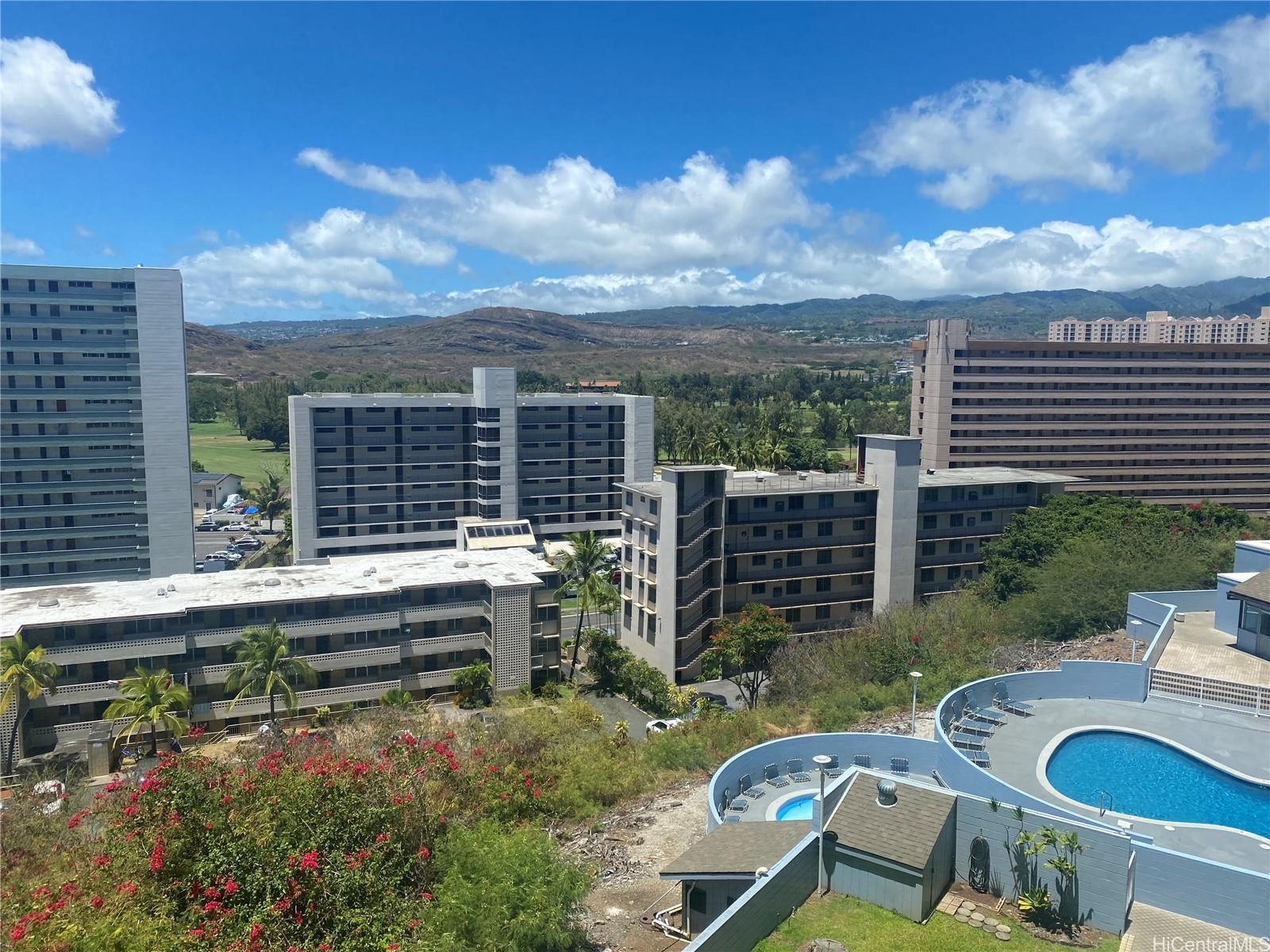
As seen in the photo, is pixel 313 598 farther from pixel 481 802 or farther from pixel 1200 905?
pixel 1200 905

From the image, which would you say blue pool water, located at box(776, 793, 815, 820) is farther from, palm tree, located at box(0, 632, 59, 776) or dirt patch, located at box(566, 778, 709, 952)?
palm tree, located at box(0, 632, 59, 776)

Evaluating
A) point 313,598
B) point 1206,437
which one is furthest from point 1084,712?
point 1206,437

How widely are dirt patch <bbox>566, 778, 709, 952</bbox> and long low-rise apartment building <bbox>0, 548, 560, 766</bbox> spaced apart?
19.7 m

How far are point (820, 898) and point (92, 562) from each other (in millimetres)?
65479

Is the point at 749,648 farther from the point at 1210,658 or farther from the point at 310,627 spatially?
the point at 310,627

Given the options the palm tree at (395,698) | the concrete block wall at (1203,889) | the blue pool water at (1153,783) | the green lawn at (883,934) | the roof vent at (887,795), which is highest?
the roof vent at (887,795)

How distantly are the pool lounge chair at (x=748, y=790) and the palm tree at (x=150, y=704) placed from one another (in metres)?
24.3

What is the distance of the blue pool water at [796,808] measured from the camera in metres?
27.2

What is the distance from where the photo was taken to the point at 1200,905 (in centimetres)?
2031

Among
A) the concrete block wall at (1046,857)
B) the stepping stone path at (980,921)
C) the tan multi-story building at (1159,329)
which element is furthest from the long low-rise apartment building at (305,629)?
the tan multi-story building at (1159,329)

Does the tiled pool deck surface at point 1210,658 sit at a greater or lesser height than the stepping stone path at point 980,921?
greater

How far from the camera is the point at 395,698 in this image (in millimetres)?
44188

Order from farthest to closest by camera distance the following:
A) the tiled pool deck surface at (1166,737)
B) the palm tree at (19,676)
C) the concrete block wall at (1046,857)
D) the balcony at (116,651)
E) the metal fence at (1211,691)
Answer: the balcony at (116,651) → the palm tree at (19,676) → the metal fence at (1211,691) → the tiled pool deck surface at (1166,737) → the concrete block wall at (1046,857)

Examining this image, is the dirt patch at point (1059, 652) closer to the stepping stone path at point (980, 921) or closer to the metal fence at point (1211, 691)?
the metal fence at point (1211, 691)
